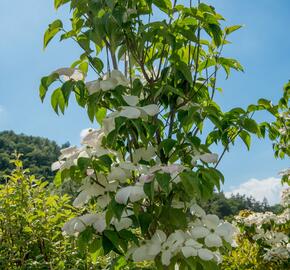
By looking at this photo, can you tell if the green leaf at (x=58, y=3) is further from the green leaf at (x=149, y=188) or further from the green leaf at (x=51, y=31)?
the green leaf at (x=149, y=188)

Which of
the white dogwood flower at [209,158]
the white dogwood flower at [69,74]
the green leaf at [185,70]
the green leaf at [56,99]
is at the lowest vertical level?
the white dogwood flower at [209,158]

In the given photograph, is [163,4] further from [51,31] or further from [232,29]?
[51,31]

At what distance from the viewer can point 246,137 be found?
1.64 metres

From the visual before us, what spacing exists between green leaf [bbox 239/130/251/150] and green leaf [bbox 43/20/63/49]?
78 centimetres

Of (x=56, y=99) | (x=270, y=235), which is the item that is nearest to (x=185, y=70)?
(x=56, y=99)

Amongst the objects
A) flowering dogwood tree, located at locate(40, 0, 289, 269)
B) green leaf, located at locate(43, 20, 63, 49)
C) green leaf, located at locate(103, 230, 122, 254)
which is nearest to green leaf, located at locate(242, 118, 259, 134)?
flowering dogwood tree, located at locate(40, 0, 289, 269)

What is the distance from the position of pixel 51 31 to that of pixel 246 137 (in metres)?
0.83

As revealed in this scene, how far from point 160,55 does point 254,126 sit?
48 cm

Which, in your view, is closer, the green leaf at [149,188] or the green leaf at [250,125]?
the green leaf at [149,188]

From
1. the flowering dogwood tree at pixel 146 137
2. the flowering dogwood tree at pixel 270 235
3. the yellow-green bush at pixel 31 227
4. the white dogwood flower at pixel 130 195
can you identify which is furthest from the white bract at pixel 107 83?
the flowering dogwood tree at pixel 270 235

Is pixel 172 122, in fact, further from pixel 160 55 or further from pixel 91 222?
pixel 91 222

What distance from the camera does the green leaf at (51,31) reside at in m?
1.64

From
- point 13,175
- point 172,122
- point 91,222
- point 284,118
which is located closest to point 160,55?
point 172,122

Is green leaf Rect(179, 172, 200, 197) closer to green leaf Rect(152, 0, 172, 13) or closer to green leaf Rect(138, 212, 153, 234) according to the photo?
green leaf Rect(138, 212, 153, 234)
